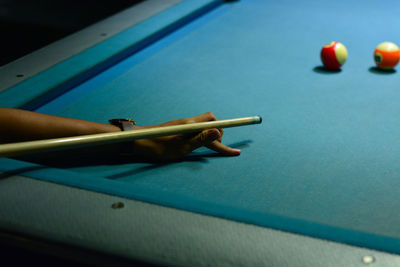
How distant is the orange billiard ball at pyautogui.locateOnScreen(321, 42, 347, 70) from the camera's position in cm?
239

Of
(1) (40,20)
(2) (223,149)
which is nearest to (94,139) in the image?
(2) (223,149)

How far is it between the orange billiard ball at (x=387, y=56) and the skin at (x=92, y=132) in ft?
3.96

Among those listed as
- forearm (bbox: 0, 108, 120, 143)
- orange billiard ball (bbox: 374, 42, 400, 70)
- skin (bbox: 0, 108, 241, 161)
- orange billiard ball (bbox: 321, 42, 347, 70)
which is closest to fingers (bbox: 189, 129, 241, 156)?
skin (bbox: 0, 108, 241, 161)

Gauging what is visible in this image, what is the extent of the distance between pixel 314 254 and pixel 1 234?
787 mm

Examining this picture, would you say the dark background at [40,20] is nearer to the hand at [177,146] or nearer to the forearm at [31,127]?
the forearm at [31,127]

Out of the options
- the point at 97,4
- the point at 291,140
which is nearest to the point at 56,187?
the point at 291,140

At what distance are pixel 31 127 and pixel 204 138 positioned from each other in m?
0.58

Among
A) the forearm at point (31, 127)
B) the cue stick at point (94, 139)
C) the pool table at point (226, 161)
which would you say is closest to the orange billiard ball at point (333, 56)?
the pool table at point (226, 161)

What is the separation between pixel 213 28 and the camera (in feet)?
10.1

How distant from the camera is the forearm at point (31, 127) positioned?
146cm

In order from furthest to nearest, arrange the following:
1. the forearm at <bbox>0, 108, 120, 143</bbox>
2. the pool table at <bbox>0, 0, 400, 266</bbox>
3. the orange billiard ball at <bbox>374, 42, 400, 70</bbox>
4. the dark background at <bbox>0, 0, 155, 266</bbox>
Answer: the dark background at <bbox>0, 0, 155, 266</bbox> → the orange billiard ball at <bbox>374, 42, 400, 70</bbox> → the forearm at <bbox>0, 108, 120, 143</bbox> → the pool table at <bbox>0, 0, 400, 266</bbox>

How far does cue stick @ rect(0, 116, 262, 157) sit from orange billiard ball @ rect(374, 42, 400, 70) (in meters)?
1.18

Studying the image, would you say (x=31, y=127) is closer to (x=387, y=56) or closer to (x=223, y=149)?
(x=223, y=149)

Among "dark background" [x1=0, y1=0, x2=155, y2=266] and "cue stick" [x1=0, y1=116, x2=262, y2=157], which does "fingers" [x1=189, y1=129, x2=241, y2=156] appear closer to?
"cue stick" [x1=0, y1=116, x2=262, y2=157]
